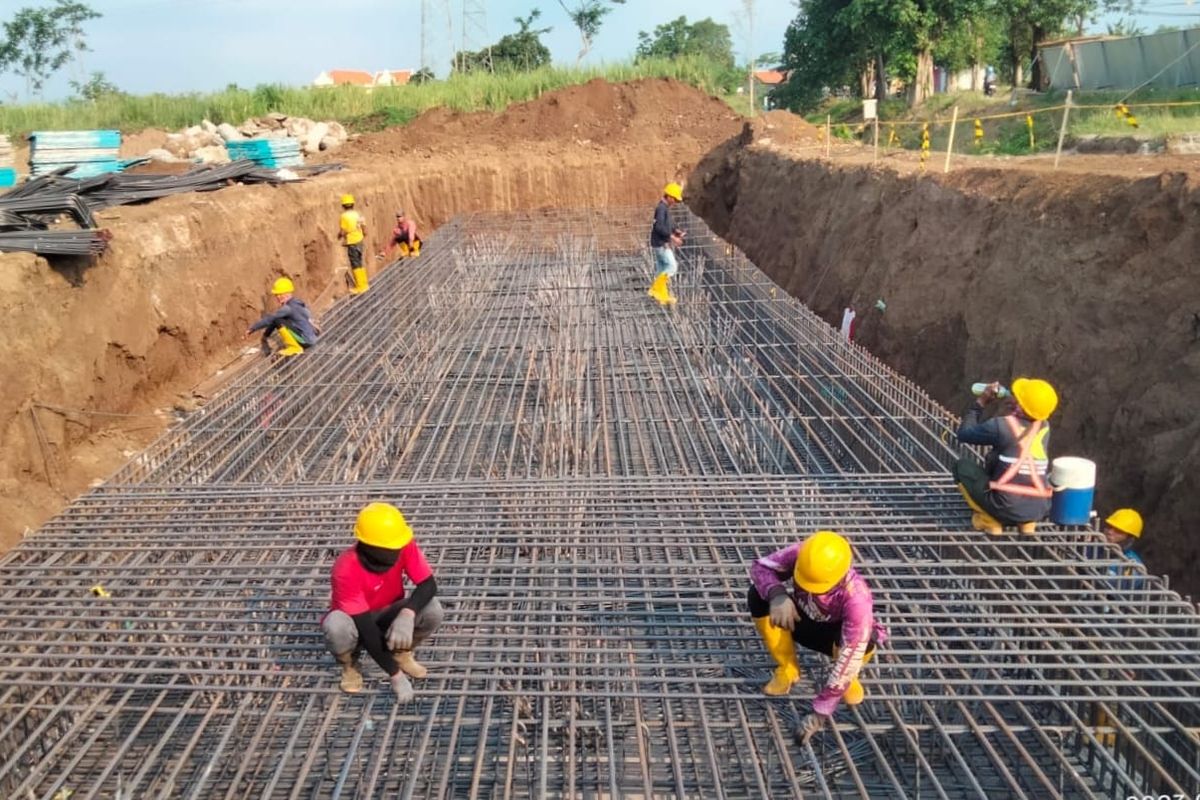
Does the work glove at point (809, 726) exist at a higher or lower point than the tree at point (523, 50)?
lower

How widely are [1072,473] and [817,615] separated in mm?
1853

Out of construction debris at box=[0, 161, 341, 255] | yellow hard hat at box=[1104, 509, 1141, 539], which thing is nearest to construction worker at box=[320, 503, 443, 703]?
yellow hard hat at box=[1104, 509, 1141, 539]

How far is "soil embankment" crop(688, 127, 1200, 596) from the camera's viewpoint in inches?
208

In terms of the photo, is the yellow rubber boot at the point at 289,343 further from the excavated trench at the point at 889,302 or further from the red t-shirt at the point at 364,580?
the red t-shirt at the point at 364,580

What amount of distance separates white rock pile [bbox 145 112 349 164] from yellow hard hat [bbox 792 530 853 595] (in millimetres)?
17594

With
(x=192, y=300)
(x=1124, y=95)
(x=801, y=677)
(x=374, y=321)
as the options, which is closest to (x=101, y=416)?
(x=192, y=300)

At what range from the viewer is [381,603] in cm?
333

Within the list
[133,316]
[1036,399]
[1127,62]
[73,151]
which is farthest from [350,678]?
[1127,62]

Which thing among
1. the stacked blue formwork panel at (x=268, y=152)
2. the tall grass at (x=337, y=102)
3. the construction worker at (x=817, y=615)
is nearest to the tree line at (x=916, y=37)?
the tall grass at (x=337, y=102)

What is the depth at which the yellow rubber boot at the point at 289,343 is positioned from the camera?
759 centimetres

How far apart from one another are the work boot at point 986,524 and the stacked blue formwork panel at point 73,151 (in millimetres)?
11703

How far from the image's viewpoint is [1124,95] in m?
16.9

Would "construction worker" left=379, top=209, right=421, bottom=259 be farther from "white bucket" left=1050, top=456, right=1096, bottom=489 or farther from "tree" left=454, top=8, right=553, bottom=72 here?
"tree" left=454, top=8, right=553, bottom=72

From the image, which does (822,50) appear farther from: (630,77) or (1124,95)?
(1124,95)
